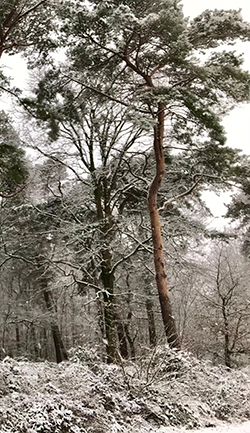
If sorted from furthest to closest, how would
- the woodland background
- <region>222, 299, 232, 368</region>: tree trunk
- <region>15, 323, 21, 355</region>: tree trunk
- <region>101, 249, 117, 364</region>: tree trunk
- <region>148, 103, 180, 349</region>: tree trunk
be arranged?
<region>15, 323, 21, 355</region>: tree trunk < <region>222, 299, 232, 368</region>: tree trunk < <region>101, 249, 117, 364</region>: tree trunk < <region>148, 103, 180, 349</region>: tree trunk < the woodland background

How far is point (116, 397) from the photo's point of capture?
6.60m

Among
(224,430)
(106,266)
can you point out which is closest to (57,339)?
(106,266)

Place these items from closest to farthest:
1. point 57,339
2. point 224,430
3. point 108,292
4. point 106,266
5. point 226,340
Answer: point 224,430
point 108,292
point 106,266
point 226,340
point 57,339

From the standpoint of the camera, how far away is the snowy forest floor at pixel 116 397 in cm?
552

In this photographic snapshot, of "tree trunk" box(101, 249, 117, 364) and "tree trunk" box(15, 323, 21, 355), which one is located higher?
"tree trunk" box(101, 249, 117, 364)

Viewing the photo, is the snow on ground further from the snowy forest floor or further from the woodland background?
the woodland background

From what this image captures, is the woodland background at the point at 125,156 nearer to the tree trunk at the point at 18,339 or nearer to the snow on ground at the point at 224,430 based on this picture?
the snow on ground at the point at 224,430

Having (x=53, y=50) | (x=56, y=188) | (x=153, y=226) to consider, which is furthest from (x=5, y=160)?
(x=56, y=188)

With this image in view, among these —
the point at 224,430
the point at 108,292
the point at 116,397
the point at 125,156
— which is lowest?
the point at 224,430

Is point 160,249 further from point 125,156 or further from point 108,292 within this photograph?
point 125,156

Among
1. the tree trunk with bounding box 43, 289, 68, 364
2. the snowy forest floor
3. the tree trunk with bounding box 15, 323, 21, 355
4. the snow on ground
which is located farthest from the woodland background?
the tree trunk with bounding box 15, 323, 21, 355

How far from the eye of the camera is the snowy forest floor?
18.1 feet

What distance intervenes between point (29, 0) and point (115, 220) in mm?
7210

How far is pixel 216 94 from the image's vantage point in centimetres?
947
